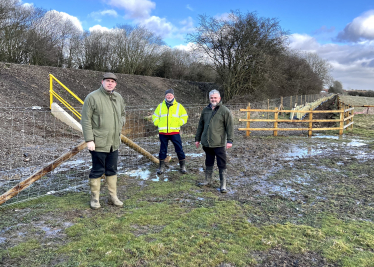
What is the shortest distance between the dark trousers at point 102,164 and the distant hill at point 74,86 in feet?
32.1

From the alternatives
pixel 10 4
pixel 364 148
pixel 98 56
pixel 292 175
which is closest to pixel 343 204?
pixel 292 175

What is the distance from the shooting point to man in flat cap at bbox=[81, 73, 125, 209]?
3734mm

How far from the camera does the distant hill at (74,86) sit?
13.2 m

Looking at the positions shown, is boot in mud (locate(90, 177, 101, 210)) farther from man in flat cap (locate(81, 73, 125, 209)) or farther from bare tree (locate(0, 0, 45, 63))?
bare tree (locate(0, 0, 45, 63))

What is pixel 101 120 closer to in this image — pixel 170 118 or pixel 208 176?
pixel 170 118

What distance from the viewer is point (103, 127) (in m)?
3.84

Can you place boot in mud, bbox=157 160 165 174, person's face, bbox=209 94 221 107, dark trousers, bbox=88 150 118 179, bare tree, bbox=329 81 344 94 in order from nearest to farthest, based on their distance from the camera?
1. dark trousers, bbox=88 150 118 179
2. person's face, bbox=209 94 221 107
3. boot in mud, bbox=157 160 165 174
4. bare tree, bbox=329 81 344 94

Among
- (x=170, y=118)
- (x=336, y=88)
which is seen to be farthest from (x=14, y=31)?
(x=336, y=88)

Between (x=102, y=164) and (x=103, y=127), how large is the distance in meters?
0.57

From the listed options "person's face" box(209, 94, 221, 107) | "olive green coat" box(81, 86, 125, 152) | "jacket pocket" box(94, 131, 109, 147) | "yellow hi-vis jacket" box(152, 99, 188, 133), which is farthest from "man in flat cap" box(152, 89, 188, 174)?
"jacket pocket" box(94, 131, 109, 147)

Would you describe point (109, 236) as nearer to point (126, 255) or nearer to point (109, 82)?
point (126, 255)

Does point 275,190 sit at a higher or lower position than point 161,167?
lower

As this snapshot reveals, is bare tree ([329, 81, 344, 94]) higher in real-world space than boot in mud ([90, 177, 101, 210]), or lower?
higher

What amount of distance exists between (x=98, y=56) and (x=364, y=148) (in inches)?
946
